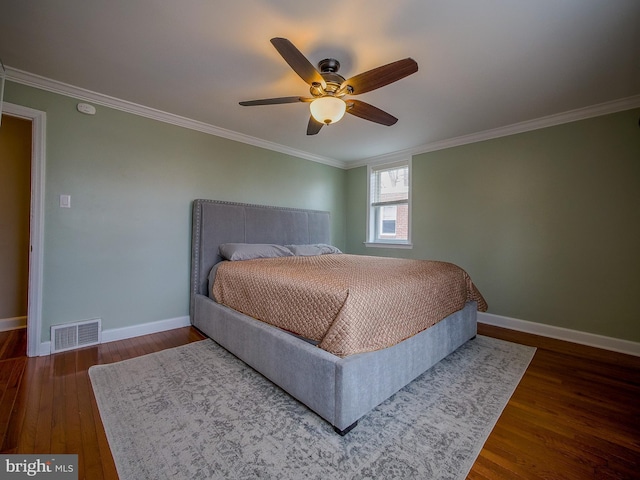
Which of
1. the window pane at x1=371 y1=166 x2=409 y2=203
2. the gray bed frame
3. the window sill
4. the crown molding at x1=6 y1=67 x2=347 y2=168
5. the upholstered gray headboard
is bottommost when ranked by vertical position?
the gray bed frame

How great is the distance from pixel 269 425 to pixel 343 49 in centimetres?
249

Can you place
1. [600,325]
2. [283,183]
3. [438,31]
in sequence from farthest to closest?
[283,183] < [600,325] < [438,31]

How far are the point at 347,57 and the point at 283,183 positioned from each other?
2.37 metres

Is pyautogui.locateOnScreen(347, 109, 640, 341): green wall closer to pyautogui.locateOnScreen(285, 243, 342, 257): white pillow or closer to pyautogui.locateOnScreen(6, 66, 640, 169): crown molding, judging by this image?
pyautogui.locateOnScreen(6, 66, 640, 169): crown molding

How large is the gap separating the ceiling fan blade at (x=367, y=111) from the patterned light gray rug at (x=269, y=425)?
84.4 inches

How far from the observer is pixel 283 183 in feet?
13.8

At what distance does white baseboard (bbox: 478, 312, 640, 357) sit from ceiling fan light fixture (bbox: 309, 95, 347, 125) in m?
3.13

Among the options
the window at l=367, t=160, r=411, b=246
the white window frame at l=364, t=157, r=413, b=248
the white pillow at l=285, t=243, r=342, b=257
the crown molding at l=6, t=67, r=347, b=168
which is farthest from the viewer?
the window at l=367, t=160, r=411, b=246

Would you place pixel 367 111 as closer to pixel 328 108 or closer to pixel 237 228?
pixel 328 108

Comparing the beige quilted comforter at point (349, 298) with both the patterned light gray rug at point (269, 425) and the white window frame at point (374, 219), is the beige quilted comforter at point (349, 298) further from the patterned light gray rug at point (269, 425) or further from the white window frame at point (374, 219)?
the white window frame at point (374, 219)

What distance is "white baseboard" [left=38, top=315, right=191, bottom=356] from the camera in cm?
246

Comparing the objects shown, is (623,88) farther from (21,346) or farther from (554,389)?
(21,346)

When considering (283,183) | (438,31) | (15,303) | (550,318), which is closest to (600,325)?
(550,318)

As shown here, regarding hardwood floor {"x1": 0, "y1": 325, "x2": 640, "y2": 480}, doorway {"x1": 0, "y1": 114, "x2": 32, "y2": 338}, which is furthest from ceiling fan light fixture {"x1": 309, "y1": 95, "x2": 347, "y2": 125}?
doorway {"x1": 0, "y1": 114, "x2": 32, "y2": 338}
